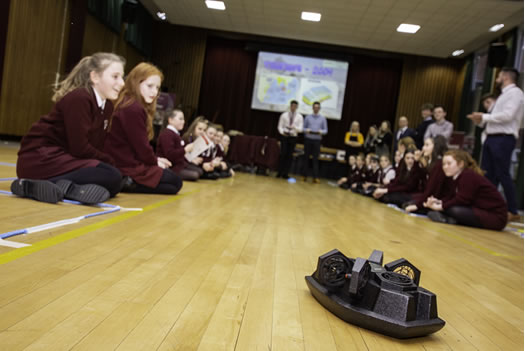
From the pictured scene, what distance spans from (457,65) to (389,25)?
3.24 m

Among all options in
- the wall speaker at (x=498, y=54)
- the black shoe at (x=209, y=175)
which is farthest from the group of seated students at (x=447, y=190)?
the wall speaker at (x=498, y=54)

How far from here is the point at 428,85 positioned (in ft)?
37.2

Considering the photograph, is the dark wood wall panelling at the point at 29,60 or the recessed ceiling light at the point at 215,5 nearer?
the dark wood wall panelling at the point at 29,60

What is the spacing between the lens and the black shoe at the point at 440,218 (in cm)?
417

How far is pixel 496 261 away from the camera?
2.49m

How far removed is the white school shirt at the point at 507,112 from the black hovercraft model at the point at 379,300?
3.92 meters

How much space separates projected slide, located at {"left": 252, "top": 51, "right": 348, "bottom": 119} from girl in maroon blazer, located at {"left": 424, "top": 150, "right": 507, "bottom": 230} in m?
7.25

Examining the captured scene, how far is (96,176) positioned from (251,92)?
957 cm

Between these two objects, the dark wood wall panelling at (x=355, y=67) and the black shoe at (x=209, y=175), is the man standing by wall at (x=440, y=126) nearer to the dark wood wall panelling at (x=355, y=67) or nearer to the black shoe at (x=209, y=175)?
the black shoe at (x=209, y=175)

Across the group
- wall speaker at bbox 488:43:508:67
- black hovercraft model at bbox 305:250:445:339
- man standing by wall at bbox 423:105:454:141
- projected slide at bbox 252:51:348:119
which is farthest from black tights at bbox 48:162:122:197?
projected slide at bbox 252:51:348:119

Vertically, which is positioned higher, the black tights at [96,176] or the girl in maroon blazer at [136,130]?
the girl in maroon blazer at [136,130]

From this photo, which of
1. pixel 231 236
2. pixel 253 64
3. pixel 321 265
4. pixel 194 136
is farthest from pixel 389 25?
pixel 321 265

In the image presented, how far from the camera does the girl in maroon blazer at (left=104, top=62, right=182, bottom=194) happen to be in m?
3.11

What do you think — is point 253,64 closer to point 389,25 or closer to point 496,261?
point 389,25
